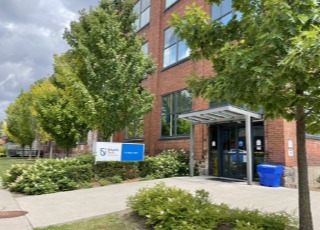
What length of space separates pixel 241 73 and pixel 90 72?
351 inches

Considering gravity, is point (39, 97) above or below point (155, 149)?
→ above

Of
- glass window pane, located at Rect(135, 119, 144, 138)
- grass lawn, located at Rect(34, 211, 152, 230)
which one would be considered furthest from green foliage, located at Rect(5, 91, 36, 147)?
grass lawn, located at Rect(34, 211, 152, 230)

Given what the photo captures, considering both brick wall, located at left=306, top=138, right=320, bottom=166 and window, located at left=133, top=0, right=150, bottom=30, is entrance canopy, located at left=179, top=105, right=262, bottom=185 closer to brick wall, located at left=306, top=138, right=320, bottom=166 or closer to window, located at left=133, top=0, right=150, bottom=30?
brick wall, located at left=306, top=138, right=320, bottom=166

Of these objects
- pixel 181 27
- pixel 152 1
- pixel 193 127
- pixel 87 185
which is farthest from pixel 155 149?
pixel 181 27

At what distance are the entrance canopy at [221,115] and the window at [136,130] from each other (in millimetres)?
6188

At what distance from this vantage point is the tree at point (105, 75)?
11.9m

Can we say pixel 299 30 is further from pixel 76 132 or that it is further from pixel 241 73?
pixel 76 132

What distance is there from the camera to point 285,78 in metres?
3.43

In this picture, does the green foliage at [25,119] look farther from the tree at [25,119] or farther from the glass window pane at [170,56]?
the glass window pane at [170,56]

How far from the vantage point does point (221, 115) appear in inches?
465

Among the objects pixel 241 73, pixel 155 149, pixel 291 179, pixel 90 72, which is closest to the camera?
pixel 241 73

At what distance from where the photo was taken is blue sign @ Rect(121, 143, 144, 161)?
12359mm

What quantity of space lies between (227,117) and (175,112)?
4.34 metres

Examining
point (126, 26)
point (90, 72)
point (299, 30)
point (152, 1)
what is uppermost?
point (152, 1)
